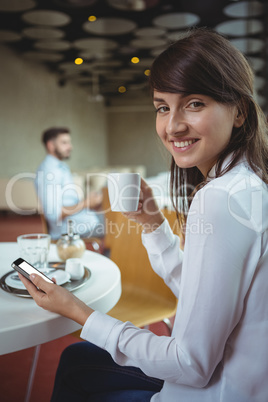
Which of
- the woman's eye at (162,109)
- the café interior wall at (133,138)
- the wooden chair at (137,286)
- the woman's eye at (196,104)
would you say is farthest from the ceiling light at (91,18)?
the café interior wall at (133,138)

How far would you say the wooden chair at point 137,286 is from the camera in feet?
5.15

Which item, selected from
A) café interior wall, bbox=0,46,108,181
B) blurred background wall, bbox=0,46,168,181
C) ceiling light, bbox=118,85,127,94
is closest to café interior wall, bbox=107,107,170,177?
blurred background wall, bbox=0,46,168,181

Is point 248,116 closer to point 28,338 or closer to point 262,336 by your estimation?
point 262,336

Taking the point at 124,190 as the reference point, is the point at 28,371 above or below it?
below

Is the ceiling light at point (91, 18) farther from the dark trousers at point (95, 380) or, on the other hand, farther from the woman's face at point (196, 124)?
the dark trousers at point (95, 380)

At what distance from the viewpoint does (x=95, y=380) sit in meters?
0.97

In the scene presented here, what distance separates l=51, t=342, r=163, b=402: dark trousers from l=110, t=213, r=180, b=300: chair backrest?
0.72 metres

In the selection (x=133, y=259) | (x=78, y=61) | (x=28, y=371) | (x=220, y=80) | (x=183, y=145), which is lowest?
(x=28, y=371)

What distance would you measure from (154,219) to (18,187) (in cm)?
611

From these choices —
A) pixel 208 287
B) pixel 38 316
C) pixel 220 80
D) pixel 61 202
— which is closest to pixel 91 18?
pixel 61 202

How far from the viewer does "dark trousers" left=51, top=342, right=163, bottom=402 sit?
0.96m

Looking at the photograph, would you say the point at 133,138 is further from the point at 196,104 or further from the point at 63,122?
the point at 196,104

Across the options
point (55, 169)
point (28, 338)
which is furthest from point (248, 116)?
point (55, 169)

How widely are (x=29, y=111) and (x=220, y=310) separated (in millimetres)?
8533
